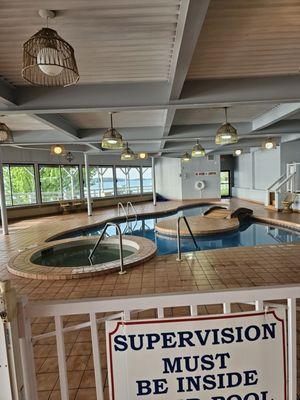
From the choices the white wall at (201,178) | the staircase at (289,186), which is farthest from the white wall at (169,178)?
the staircase at (289,186)

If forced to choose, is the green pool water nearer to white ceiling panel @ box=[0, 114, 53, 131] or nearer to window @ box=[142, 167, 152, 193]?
white ceiling panel @ box=[0, 114, 53, 131]

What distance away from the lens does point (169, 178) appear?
15461 millimetres

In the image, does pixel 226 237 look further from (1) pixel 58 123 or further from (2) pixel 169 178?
(2) pixel 169 178

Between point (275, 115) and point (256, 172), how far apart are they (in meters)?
7.85

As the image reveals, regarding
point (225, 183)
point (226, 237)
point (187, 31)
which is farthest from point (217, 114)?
point (225, 183)

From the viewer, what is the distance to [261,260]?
411 cm

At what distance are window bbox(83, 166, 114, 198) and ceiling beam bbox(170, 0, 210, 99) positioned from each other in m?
10.5

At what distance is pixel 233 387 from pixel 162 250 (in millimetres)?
5069

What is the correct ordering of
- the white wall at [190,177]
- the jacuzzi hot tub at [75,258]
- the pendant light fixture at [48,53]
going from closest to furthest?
the pendant light fixture at [48,53] < the jacuzzi hot tub at [75,258] < the white wall at [190,177]

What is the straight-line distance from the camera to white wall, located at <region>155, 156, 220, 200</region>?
14828mm

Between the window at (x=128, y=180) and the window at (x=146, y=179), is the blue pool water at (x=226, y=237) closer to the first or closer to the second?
the window at (x=128, y=180)

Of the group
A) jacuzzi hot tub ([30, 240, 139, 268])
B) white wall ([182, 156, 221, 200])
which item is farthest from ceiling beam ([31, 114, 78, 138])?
white wall ([182, 156, 221, 200])

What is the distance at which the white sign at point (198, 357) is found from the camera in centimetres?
107

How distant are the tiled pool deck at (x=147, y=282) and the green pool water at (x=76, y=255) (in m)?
0.70
